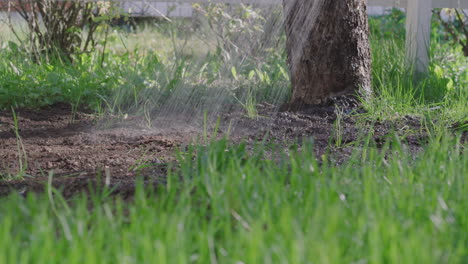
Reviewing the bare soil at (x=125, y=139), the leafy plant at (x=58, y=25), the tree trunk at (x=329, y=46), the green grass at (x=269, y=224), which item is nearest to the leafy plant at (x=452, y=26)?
the tree trunk at (x=329, y=46)

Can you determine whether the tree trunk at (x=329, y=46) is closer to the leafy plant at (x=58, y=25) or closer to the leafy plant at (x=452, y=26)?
the leafy plant at (x=452, y=26)

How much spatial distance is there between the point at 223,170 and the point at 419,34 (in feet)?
11.2

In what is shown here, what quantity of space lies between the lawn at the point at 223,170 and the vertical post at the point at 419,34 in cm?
11

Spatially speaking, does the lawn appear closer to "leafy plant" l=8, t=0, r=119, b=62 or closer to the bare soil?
the bare soil

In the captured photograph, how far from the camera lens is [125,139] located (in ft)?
11.2

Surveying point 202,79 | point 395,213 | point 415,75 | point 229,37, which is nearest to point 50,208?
point 395,213

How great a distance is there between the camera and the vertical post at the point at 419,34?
493cm

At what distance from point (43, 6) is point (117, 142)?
3.09m

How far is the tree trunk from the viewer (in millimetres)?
3867

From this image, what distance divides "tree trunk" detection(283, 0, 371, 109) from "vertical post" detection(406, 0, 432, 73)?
111 cm

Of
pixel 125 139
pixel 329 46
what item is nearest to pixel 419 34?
pixel 329 46

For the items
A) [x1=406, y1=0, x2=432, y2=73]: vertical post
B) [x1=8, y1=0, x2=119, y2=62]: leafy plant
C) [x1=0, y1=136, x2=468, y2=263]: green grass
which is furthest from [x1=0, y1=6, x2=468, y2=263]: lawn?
[x1=8, y1=0, x2=119, y2=62]: leafy plant

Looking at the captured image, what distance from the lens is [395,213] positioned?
5.55 feet

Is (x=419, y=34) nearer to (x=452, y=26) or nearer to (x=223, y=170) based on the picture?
(x=452, y=26)
